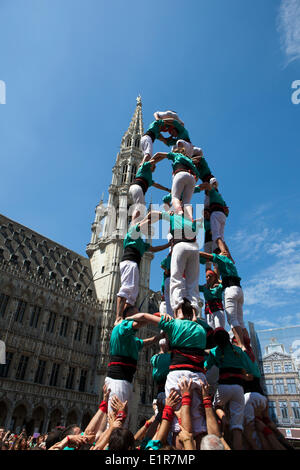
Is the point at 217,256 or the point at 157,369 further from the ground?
the point at 217,256

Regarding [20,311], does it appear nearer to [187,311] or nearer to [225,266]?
[225,266]

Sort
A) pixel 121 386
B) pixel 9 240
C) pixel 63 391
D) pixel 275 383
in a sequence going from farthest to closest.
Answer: pixel 275 383, pixel 9 240, pixel 63 391, pixel 121 386

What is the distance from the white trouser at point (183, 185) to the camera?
8.74 meters

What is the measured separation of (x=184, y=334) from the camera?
5.57m

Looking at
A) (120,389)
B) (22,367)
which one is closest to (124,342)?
(120,389)

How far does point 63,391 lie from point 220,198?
27511 mm

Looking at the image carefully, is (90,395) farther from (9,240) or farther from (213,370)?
(213,370)

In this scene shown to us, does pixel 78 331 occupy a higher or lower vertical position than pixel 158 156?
higher

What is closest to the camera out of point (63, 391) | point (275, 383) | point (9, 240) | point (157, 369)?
point (157, 369)

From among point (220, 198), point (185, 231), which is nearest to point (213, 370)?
point (185, 231)

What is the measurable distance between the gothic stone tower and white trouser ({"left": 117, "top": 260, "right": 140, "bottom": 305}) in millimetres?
28837

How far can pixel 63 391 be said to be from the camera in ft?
98.7

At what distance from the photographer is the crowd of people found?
15.7 ft

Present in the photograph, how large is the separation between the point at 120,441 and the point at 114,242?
38109 millimetres
